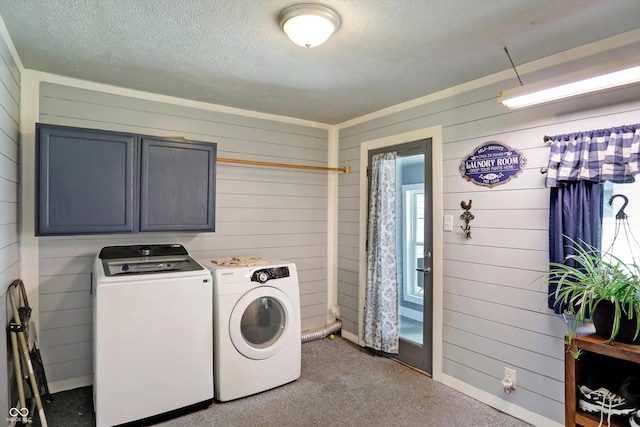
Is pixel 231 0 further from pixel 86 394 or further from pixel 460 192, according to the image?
pixel 86 394

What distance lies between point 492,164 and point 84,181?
9.36 ft

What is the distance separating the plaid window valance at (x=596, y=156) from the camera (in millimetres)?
1943

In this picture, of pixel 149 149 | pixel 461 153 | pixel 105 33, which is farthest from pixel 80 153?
pixel 461 153

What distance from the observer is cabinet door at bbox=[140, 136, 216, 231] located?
2.72 metres

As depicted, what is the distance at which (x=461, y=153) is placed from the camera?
2.83 m

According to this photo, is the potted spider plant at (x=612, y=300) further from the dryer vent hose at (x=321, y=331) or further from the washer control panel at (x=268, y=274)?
the dryer vent hose at (x=321, y=331)

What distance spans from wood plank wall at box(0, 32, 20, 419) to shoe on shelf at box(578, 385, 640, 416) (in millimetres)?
3044

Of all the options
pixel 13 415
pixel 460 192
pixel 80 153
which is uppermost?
pixel 80 153

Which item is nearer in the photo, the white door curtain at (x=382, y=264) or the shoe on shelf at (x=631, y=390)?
the shoe on shelf at (x=631, y=390)

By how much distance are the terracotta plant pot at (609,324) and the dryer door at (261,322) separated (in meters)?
2.01

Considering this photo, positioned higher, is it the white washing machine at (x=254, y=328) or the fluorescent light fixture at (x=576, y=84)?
the fluorescent light fixture at (x=576, y=84)

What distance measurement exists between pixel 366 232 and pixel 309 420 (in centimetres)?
182

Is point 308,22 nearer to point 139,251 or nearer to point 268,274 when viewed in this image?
point 268,274

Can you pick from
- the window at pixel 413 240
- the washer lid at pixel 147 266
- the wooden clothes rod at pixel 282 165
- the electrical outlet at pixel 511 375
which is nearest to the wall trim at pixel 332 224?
the wooden clothes rod at pixel 282 165
